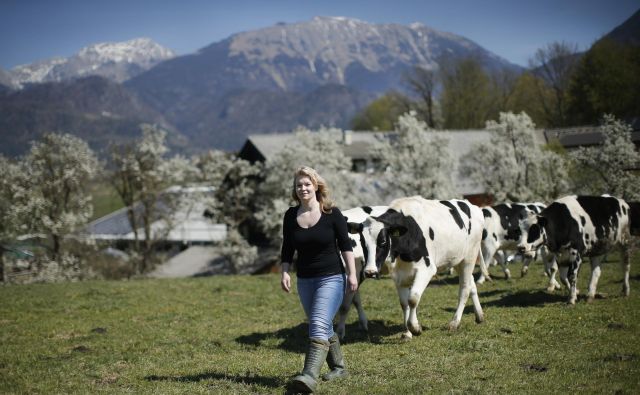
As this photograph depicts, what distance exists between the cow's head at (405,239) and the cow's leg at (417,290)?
15 cm

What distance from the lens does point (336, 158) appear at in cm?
5019

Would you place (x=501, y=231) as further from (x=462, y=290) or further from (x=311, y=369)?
(x=311, y=369)

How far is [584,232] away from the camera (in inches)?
530

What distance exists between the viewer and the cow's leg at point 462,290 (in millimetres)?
11258

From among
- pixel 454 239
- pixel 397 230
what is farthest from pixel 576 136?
pixel 397 230

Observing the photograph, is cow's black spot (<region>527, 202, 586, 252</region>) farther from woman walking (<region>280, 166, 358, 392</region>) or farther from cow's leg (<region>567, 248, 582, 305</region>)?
woman walking (<region>280, 166, 358, 392</region>)

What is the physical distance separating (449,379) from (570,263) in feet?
22.7

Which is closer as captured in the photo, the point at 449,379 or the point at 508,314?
the point at 449,379

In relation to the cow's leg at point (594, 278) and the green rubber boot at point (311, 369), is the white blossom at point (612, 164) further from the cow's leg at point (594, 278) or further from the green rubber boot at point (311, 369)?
the green rubber boot at point (311, 369)

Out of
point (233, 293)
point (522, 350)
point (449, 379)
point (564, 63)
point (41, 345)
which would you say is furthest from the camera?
point (564, 63)

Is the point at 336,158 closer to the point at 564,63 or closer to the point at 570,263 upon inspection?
the point at 570,263

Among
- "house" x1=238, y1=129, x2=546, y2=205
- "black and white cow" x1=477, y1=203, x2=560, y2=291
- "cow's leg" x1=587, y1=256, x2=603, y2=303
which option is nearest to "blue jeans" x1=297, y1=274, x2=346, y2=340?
"cow's leg" x1=587, y1=256, x2=603, y2=303

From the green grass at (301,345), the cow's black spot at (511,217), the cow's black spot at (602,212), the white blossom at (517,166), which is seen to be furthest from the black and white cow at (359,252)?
the white blossom at (517,166)

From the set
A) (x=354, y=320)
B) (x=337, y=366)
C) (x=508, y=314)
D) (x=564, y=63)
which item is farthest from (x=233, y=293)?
(x=564, y=63)
